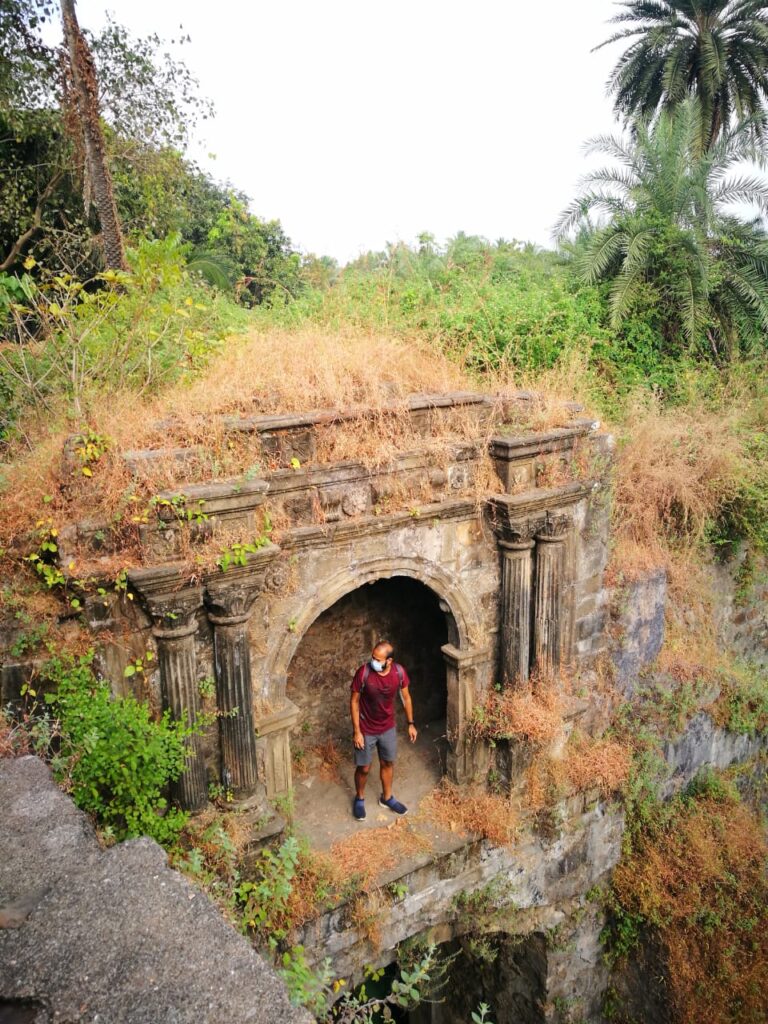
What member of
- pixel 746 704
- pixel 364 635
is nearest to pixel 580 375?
pixel 364 635

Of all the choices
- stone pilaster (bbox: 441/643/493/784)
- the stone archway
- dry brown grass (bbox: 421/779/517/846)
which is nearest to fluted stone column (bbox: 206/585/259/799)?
stone pilaster (bbox: 441/643/493/784)

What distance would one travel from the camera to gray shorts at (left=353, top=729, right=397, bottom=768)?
6637 mm

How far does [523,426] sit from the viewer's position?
6371 millimetres

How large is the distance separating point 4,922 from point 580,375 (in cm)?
753

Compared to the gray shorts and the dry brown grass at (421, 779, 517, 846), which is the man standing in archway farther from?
the dry brown grass at (421, 779, 517, 846)

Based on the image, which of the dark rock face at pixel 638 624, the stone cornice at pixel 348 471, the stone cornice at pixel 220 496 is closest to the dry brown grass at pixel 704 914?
the dark rock face at pixel 638 624

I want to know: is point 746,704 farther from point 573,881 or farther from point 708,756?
point 573,881

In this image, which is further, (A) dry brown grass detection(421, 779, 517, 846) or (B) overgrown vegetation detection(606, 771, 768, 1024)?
(B) overgrown vegetation detection(606, 771, 768, 1024)

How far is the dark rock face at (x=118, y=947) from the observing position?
6.95 feet

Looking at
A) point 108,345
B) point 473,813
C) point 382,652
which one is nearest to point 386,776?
point 473,813

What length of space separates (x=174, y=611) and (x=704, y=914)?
21.4 feet

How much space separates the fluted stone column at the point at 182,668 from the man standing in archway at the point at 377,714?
1.71 meters

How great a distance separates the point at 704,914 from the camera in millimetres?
7703

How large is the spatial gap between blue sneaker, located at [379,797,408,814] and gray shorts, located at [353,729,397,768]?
42 cm
